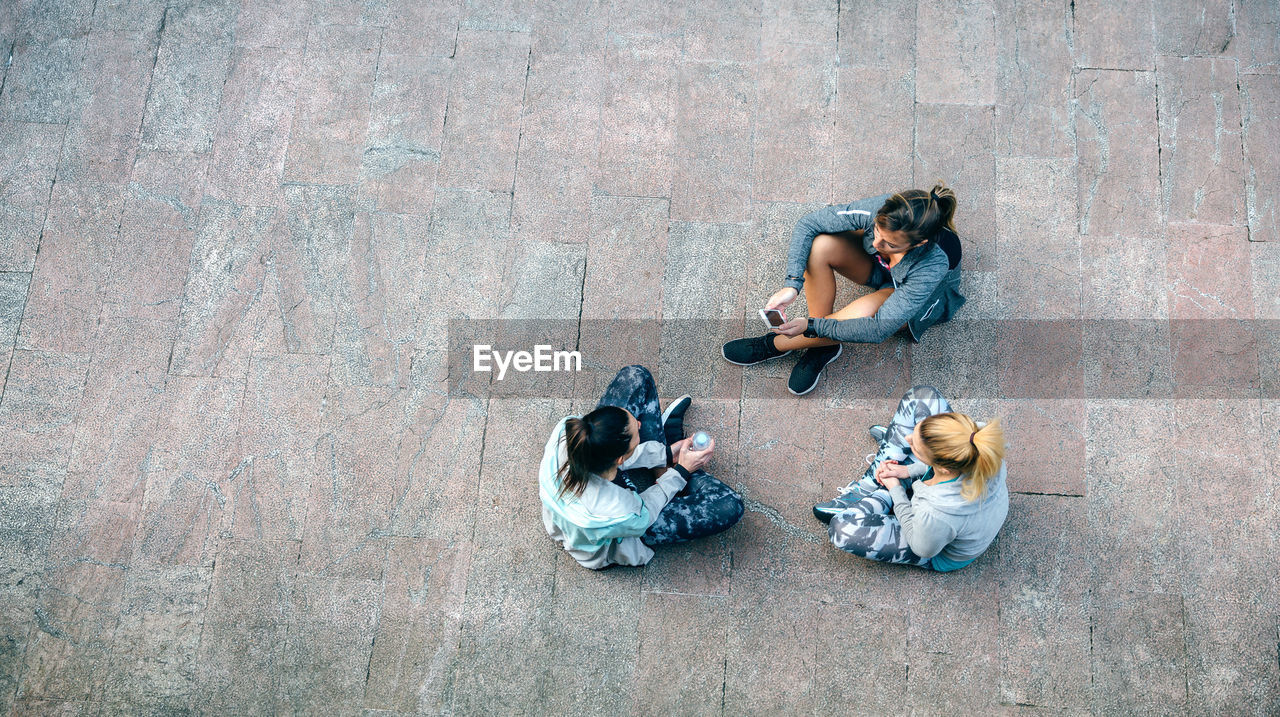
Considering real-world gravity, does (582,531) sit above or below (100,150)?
below

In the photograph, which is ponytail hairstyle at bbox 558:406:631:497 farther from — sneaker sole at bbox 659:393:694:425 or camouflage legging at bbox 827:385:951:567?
camouflage legging at bbox 827:385:951:567

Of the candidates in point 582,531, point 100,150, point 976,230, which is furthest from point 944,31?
point 100,150

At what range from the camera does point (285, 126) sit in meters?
4.81

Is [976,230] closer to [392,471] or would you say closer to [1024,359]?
[1024,359]

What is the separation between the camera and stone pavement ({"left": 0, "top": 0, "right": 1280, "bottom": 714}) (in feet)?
13.5

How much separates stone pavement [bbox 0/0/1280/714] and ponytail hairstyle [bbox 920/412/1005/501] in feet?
3.39

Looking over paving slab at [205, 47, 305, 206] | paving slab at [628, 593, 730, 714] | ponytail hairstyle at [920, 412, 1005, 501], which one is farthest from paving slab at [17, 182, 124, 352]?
ponytail hairstyle at [920, 412, 1005, 501]

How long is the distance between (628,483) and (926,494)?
1449 millimetres

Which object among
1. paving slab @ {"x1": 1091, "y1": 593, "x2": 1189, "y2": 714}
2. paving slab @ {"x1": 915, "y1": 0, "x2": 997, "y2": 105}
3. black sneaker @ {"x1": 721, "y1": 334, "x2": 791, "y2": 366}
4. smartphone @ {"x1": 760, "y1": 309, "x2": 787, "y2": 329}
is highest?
paving slab @ {"x1": 915, "y1": 0, "x2": 997, "y2": 105}

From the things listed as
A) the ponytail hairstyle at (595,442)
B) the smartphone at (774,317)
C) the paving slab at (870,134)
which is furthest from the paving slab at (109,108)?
the paving slab at (870,134)

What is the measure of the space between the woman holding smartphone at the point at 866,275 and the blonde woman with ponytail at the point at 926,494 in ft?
1.48

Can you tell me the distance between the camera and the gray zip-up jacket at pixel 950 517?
3.53m

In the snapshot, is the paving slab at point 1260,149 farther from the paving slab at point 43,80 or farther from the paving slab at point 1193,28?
the paving slab at point 43,80

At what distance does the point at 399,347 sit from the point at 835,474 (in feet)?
8.53
